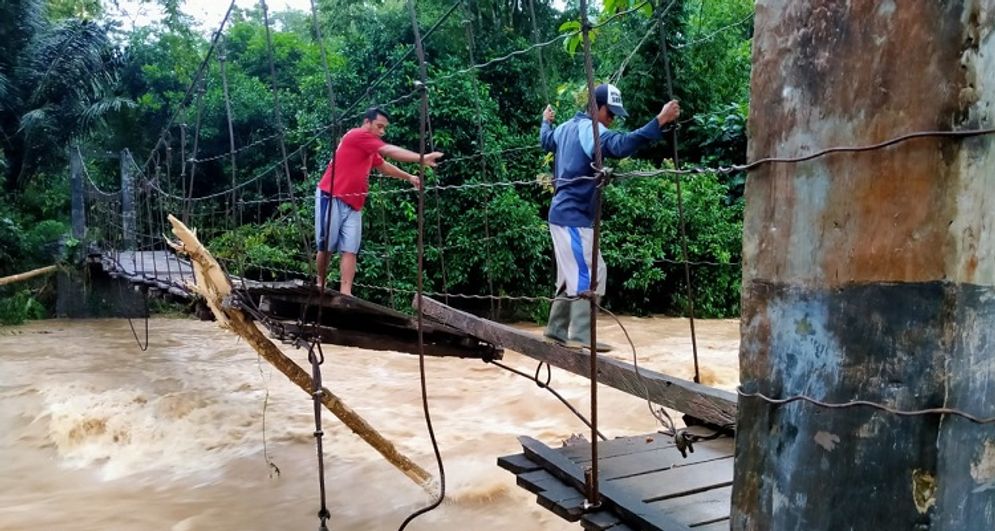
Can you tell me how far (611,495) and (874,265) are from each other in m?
0.76

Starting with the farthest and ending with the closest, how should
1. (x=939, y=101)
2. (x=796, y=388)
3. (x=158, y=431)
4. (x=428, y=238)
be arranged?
(x=428, y=238) → (x=158, y=431) → (x=796, y=388) → (x=939, y=101)

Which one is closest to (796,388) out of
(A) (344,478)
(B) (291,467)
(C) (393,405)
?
(A) (344,478)

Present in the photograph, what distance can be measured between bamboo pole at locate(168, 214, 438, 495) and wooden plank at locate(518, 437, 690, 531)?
1333 millimetres

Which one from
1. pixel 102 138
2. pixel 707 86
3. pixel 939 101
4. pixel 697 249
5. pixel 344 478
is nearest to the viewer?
pixel 939 101

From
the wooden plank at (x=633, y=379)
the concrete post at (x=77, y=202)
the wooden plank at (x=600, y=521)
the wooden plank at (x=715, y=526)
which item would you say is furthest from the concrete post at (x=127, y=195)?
the wooden plank at (x=715, y=526)

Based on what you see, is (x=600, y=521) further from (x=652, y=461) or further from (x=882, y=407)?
(x=882, y=407)

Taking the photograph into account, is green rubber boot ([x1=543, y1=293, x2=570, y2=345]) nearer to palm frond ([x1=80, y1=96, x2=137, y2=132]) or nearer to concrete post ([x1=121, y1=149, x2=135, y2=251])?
concrete post ([x1=121, y1=149, x2=135, y2=251])

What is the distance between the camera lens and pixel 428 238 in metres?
7.26

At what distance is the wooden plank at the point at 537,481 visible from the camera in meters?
1.50

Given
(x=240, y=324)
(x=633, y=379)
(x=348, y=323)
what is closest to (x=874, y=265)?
(x=633, y=379)

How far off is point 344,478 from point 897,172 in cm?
366

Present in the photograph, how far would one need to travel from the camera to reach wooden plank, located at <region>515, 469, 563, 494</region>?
150 centimetres

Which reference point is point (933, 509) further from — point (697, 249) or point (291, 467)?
point (697, 249)

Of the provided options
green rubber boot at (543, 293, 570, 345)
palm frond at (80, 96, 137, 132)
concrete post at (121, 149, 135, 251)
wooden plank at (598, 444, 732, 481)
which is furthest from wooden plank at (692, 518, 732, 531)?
palm frond at (80, 96, 137, 132)
